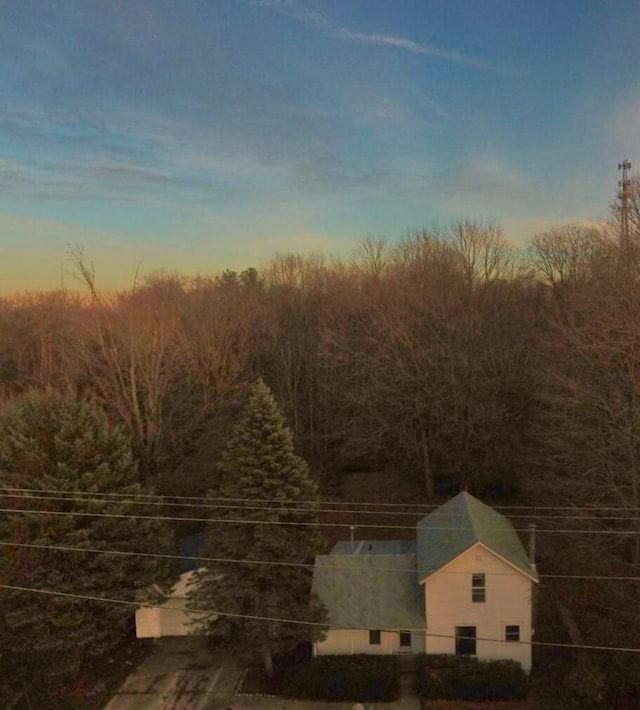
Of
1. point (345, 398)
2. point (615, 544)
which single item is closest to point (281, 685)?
point (615, 544)

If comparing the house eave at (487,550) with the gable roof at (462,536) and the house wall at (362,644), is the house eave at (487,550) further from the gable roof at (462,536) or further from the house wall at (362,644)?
the house wall at (362,644)

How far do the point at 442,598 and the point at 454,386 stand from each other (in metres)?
11.1

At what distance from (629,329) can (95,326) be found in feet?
66.1

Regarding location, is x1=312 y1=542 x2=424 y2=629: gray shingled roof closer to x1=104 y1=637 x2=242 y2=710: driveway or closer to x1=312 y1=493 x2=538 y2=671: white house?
x1=312 y1=493 x2=538 y2=671: white house

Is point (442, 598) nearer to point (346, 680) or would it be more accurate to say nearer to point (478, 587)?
point (478, 587)

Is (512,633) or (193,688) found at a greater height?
(512,633)

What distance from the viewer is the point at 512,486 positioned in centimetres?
2486

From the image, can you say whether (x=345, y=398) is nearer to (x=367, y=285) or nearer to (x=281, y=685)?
(x=367, y=285)

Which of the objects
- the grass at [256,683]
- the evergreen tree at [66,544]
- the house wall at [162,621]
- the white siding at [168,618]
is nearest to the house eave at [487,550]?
the grass at [256,683]

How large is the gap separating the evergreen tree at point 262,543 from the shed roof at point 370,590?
2.22 feet

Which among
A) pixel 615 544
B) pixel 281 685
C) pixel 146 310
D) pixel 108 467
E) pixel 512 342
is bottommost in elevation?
pixel 281 685

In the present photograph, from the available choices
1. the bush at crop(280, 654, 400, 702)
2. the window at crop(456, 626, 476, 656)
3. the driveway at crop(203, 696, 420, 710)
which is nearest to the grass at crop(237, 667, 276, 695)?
the driveway at crop(203, 696, 420, 710)

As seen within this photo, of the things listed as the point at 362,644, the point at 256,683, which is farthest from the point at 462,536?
the point at 256,683

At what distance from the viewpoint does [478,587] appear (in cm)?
1401
